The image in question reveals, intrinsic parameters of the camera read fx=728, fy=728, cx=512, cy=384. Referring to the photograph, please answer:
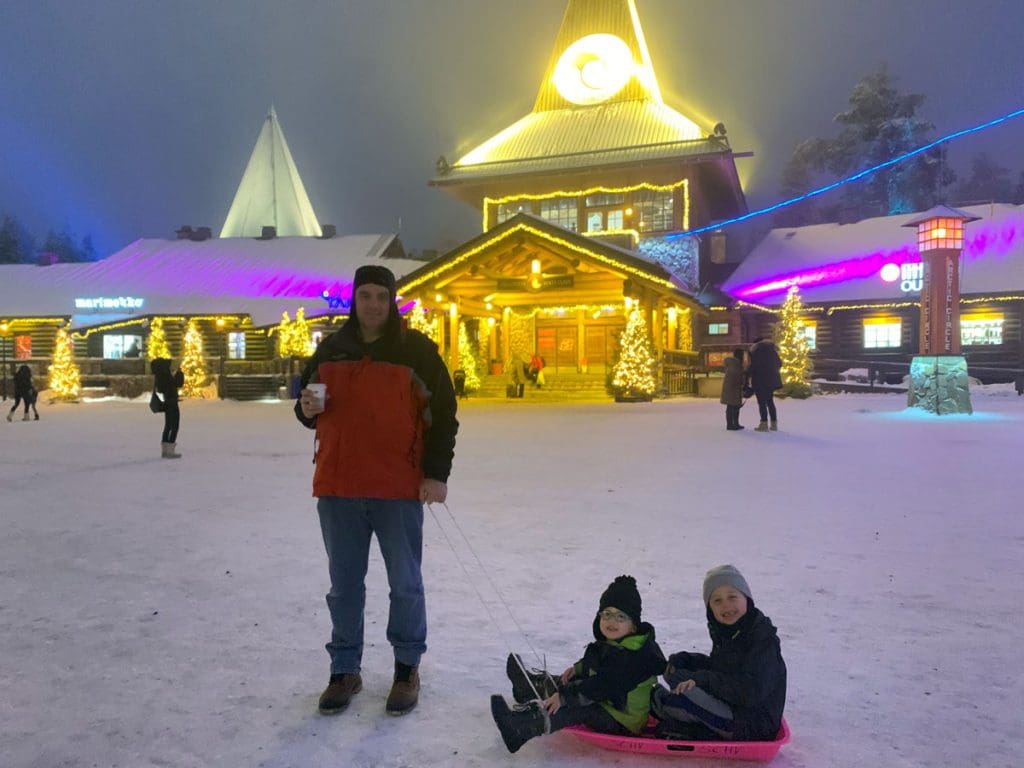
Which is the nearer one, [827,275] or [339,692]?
[339,692]

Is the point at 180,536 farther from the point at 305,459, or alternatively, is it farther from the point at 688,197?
the point at 688,197

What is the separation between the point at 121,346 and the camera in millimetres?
34594

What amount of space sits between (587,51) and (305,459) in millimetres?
31058

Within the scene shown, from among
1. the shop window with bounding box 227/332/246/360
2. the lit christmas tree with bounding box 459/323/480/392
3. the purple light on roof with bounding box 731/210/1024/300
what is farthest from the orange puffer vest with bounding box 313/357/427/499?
the shop window with bounding box 227/332/246/360

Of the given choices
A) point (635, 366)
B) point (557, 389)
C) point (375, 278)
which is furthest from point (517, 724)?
A: point (557, 389)

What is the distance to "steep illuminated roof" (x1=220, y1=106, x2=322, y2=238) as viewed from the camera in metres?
44.1

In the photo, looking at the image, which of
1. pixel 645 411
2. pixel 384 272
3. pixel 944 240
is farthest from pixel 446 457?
pixel 944 240

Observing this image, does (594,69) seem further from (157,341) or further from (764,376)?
(764,376)

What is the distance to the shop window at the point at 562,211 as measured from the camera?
31.3 m

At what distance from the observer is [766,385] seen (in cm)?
1326

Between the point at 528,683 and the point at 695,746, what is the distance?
608 millimetres

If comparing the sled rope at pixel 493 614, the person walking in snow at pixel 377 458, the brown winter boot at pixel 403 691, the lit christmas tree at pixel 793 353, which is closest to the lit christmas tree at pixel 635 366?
the lit christmas tree at pixel 793 353

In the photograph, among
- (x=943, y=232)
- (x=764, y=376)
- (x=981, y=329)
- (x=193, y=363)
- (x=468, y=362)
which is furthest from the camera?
(x=193, y=363)

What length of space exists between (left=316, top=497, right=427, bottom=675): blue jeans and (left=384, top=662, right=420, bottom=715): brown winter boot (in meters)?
0.04
